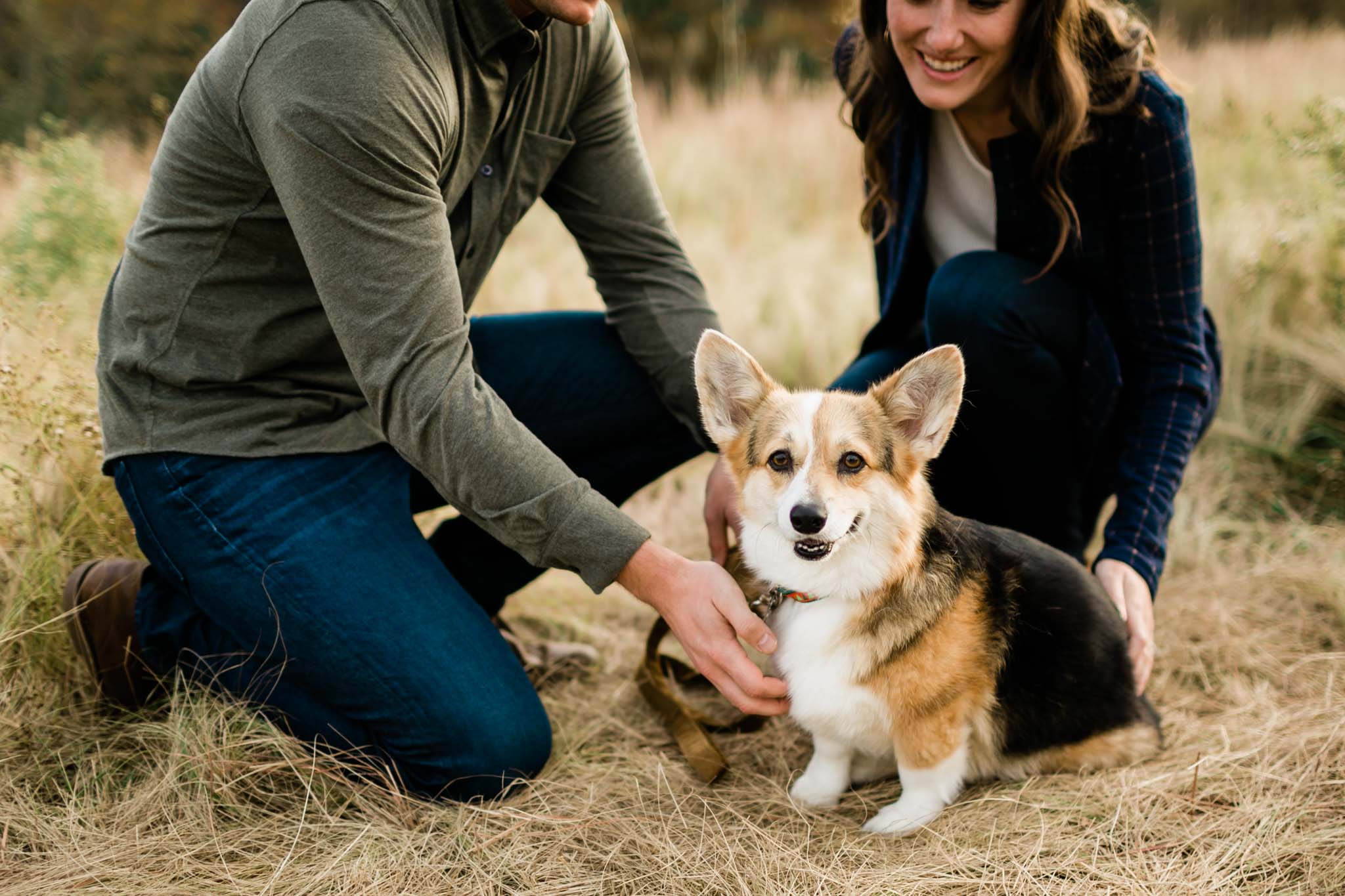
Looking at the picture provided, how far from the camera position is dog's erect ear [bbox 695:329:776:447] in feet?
6.45

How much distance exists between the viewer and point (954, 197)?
2.77 meters

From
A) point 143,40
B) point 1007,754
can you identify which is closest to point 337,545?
point 1007,754

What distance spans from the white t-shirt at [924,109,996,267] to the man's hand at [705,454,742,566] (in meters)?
1.00

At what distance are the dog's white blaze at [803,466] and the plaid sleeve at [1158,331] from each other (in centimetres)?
88

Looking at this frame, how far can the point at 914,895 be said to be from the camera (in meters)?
1.79

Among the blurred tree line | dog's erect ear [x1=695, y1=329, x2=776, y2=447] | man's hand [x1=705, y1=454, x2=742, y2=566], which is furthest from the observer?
the blurred tree line

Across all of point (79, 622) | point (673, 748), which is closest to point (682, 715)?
point (673, 748)

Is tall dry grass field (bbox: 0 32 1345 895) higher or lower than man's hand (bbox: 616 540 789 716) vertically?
lower

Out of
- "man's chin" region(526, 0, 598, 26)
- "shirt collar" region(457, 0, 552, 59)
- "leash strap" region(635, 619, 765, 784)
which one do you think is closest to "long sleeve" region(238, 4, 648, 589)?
"shirt collar" region(457, 0, 552, 59)

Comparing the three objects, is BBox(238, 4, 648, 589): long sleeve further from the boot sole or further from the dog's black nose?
the boot sole

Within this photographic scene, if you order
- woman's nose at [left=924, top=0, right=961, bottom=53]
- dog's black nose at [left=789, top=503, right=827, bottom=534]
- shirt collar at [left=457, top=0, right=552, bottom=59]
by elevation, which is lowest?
dog's black nose at [left=789, top=503, right=827, bottom=534]

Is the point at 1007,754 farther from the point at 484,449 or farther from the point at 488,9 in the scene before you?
the point at 488,9

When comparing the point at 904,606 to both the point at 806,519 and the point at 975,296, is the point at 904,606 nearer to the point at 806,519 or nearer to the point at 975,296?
the point at 806,519

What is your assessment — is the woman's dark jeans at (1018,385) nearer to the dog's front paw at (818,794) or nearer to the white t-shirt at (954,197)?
the white t-shirt at (954,197)
